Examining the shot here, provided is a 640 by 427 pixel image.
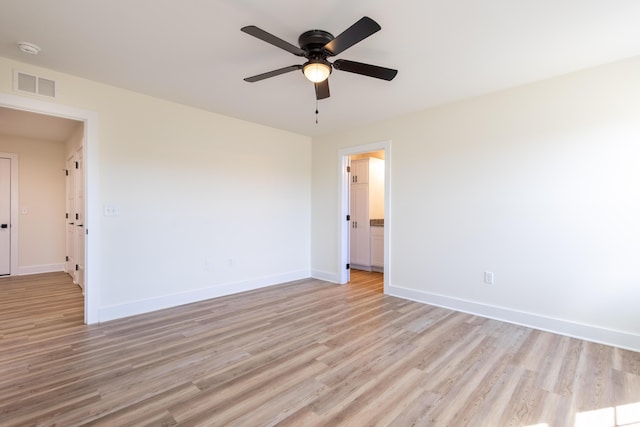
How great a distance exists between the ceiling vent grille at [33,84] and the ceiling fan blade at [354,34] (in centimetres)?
278

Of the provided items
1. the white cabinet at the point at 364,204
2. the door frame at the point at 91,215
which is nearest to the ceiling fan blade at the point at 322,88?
the door frame at the point at 91,215

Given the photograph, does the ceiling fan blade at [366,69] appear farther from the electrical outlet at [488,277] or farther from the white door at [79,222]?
the white door at [79,222]

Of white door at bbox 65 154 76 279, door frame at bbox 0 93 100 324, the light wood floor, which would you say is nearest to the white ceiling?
door frame at bbox 0 93 100 324

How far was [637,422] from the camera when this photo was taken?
171cm

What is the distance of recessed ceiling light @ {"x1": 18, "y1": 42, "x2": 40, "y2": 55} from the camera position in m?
2.41

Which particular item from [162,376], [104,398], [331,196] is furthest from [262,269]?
[104,398]

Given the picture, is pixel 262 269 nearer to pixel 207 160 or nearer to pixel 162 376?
pixel 207 160

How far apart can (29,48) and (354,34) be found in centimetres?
267

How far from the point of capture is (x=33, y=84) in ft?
9.21

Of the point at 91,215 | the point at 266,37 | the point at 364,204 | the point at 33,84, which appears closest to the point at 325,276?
the point at 364,204

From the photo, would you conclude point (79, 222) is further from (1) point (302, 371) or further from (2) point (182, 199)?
(1) point (302, 371)

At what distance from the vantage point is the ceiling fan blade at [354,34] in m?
1.69

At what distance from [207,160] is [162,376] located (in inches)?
106

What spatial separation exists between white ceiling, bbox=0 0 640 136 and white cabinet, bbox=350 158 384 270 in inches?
103
